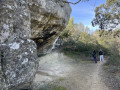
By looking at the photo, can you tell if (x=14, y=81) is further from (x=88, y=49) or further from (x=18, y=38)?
(x=88, y=49)

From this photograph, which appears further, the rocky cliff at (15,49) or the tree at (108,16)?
the tree at (108,16)

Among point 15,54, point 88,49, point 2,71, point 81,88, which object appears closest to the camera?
point 2,71

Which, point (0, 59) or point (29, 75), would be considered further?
point (29, 75)

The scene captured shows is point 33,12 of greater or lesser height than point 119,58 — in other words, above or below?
above

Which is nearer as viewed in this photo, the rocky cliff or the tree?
the rocky cliff

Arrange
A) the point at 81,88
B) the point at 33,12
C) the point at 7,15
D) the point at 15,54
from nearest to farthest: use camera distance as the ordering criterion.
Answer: the point at 15,54, the point at 7,15, the point at 33,12, the point at 81,88

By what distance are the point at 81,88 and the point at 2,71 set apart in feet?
13.6

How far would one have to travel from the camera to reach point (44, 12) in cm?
466

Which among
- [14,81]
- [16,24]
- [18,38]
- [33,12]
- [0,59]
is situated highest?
[33,12]

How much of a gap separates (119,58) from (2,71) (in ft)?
A: 30.8

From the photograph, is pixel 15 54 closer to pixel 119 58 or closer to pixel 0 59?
pixel 0 59

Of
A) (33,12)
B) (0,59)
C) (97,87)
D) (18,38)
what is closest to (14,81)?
(0,59)

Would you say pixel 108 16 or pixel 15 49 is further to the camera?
pixel 108 16

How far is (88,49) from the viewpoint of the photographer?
57.5 ft
